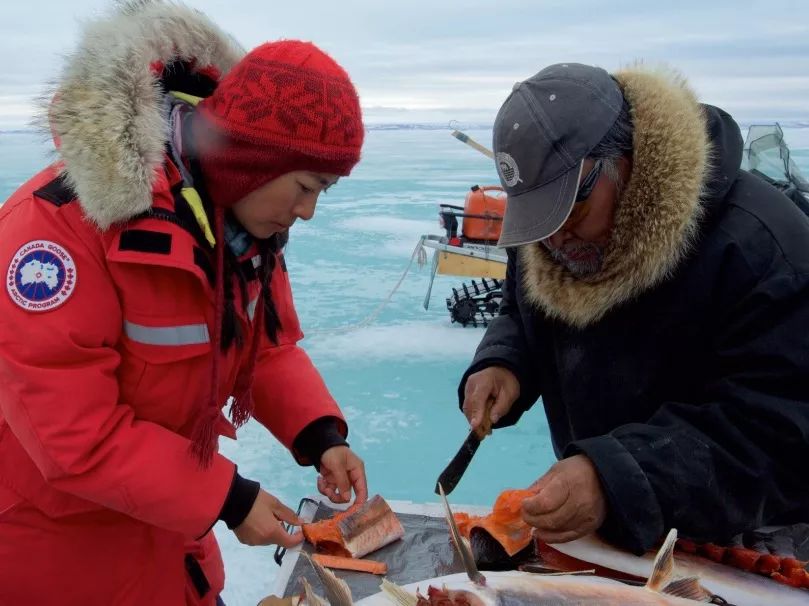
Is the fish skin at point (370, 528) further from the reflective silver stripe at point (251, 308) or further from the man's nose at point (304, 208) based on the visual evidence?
the man's nose at point (304, 208)

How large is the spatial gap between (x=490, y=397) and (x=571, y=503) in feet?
1.94

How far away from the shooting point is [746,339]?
1521 mm

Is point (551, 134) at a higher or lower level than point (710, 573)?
higher

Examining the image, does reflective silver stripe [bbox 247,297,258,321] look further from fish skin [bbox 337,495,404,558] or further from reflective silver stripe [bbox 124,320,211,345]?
fish skin [bbox 337,495,404,558]

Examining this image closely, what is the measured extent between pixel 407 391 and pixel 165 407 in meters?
4.54

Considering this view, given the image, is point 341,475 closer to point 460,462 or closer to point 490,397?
point 460,462

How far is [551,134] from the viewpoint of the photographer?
1530mm

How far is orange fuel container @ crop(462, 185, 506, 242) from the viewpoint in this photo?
7812 mm

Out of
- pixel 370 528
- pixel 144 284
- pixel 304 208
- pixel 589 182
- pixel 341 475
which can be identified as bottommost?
pixel 370 528

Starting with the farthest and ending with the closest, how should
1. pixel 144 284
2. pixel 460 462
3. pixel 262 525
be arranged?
pixel 460 462 < pixel 262 525 < pixel 144 284

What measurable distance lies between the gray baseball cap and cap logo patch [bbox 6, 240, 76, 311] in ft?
3.10

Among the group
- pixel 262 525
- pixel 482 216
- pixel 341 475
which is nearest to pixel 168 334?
pixel 262 525

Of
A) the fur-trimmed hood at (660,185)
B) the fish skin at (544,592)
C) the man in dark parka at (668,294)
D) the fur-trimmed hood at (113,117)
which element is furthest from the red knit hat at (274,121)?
the fish skin at (544,592)

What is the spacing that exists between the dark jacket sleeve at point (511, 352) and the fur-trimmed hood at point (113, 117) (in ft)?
3.63
